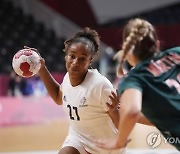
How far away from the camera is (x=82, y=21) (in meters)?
17.1

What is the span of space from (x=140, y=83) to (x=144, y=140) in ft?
8.50

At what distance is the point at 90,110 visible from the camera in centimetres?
317

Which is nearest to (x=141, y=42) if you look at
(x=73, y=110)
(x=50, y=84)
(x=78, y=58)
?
(x=78, y=58)

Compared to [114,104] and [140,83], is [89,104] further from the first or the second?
[140,83]

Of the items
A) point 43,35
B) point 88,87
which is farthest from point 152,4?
point 88,87

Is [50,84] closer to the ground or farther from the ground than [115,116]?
farther from the ground

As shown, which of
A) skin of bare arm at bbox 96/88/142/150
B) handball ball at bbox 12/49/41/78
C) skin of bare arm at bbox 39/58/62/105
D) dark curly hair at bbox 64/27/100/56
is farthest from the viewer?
skin of bare arm at bbox 39/58/62/105

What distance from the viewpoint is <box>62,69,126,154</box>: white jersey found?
10.3 feet

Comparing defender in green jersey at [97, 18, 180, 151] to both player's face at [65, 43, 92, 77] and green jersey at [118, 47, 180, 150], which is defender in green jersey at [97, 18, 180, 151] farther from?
player's face at [65, 43, 92, 77]

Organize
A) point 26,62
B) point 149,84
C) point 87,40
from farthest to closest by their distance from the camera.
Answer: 1. point 26,62
2. point 87,40
3. point 149,84

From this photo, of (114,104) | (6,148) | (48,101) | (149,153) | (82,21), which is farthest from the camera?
(82,21)

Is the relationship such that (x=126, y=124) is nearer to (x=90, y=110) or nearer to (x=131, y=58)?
(x=131, y=58)

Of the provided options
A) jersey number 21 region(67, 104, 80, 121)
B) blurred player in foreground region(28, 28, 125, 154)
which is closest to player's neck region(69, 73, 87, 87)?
blurred player in foreground region(28, 28, 125, 154)

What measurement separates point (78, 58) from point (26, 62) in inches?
18.1
